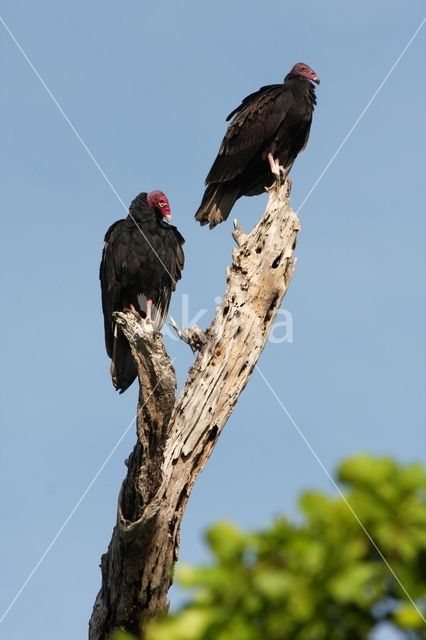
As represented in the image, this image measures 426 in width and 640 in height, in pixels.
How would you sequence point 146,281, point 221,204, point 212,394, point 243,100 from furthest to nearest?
point 243,100 < point 221,204 < point 146,281 < point 212,394

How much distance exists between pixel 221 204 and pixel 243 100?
3.58 ft

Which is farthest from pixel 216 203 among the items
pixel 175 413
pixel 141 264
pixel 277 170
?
pixel 175 413

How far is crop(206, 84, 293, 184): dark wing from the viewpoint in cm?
760

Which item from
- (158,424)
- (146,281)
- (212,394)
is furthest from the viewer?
(146,281)

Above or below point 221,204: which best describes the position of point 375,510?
below

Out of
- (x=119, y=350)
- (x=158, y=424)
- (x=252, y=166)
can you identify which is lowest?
(x=158, y=424)

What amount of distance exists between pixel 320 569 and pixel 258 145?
6498mm

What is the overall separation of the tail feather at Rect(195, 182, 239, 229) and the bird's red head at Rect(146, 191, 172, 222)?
469mm

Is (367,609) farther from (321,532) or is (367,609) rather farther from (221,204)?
(221,204)

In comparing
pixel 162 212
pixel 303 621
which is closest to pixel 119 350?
pixel 162 212

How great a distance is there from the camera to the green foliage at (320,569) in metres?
1.37

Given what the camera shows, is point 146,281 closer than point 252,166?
Yes

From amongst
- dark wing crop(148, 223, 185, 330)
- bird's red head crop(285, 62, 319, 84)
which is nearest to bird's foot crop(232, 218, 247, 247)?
dark wing crop(148, 223, 185, 330)

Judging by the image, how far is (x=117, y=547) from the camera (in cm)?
453
